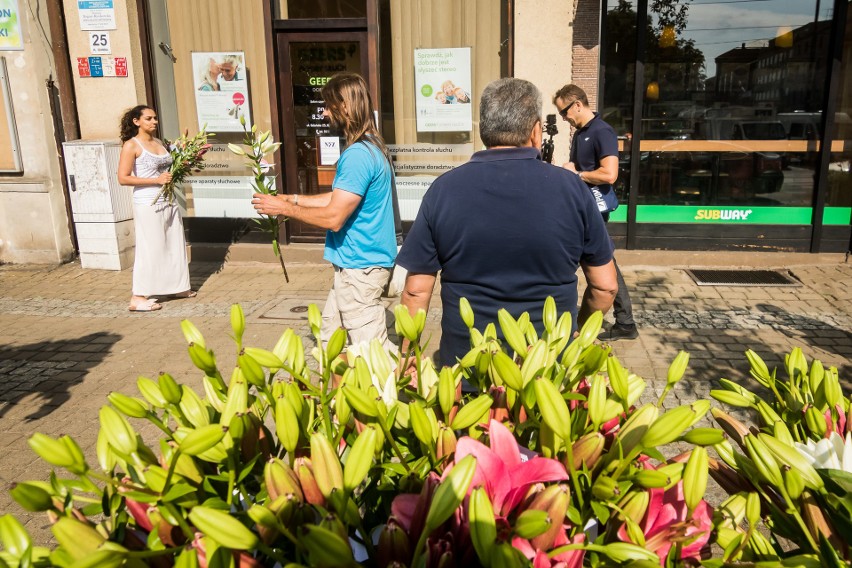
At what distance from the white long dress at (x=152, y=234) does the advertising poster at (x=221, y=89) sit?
6.32 feet

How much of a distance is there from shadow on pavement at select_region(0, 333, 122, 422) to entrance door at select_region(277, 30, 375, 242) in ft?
11.9

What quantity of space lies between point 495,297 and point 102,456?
1801 millimetres

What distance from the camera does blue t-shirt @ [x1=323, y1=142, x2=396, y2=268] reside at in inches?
160

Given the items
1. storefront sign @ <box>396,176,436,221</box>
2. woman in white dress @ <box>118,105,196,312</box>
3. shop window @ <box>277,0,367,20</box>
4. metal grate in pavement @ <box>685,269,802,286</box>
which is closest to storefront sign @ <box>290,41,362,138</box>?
shop window @ <box>277,0,367,20</box>

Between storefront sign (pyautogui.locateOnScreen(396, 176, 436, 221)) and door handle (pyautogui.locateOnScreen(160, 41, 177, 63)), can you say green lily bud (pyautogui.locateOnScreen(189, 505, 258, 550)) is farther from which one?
door handle (pyautogui.locateOnScreen(160, 41, 177, 63))

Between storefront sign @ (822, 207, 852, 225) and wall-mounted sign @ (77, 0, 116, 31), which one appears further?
wall-mounted sign @ (77, 0, 116, 31)

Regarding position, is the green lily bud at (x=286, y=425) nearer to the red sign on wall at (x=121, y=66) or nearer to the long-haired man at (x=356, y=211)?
the long-haired man at (x=356, y=211)

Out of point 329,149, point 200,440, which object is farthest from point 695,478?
point 329,149

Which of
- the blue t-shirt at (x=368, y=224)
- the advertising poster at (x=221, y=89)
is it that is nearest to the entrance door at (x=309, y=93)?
the advertising poster at (x=221, y=89)

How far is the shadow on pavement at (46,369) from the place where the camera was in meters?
5.22

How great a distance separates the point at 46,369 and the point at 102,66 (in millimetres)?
4820

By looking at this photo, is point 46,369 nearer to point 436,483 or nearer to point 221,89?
point 221,89

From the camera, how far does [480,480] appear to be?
115cm

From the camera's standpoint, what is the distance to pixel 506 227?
9.02 ft
